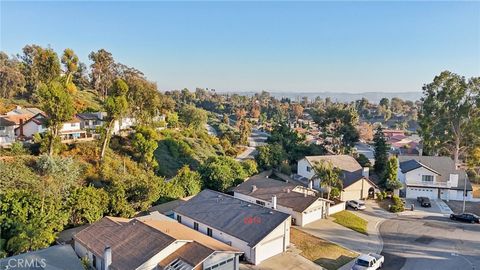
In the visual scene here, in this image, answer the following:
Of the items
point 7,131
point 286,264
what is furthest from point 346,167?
point 7,131

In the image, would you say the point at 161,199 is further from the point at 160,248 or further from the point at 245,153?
the point at 245,153

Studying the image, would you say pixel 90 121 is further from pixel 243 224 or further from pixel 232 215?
pixel 243 224

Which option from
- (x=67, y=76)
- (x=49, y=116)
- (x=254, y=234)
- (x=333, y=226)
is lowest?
(x=333, y=226)

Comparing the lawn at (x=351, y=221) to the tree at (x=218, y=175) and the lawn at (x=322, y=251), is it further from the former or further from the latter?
the tree at (x=218, y=175)

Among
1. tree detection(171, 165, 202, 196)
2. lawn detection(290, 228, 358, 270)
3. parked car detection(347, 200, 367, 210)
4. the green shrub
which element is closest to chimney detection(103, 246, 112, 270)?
lawn detection(290, 228, 358, 270)

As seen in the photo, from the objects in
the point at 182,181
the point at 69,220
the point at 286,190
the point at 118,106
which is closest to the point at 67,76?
the point at 118,106
